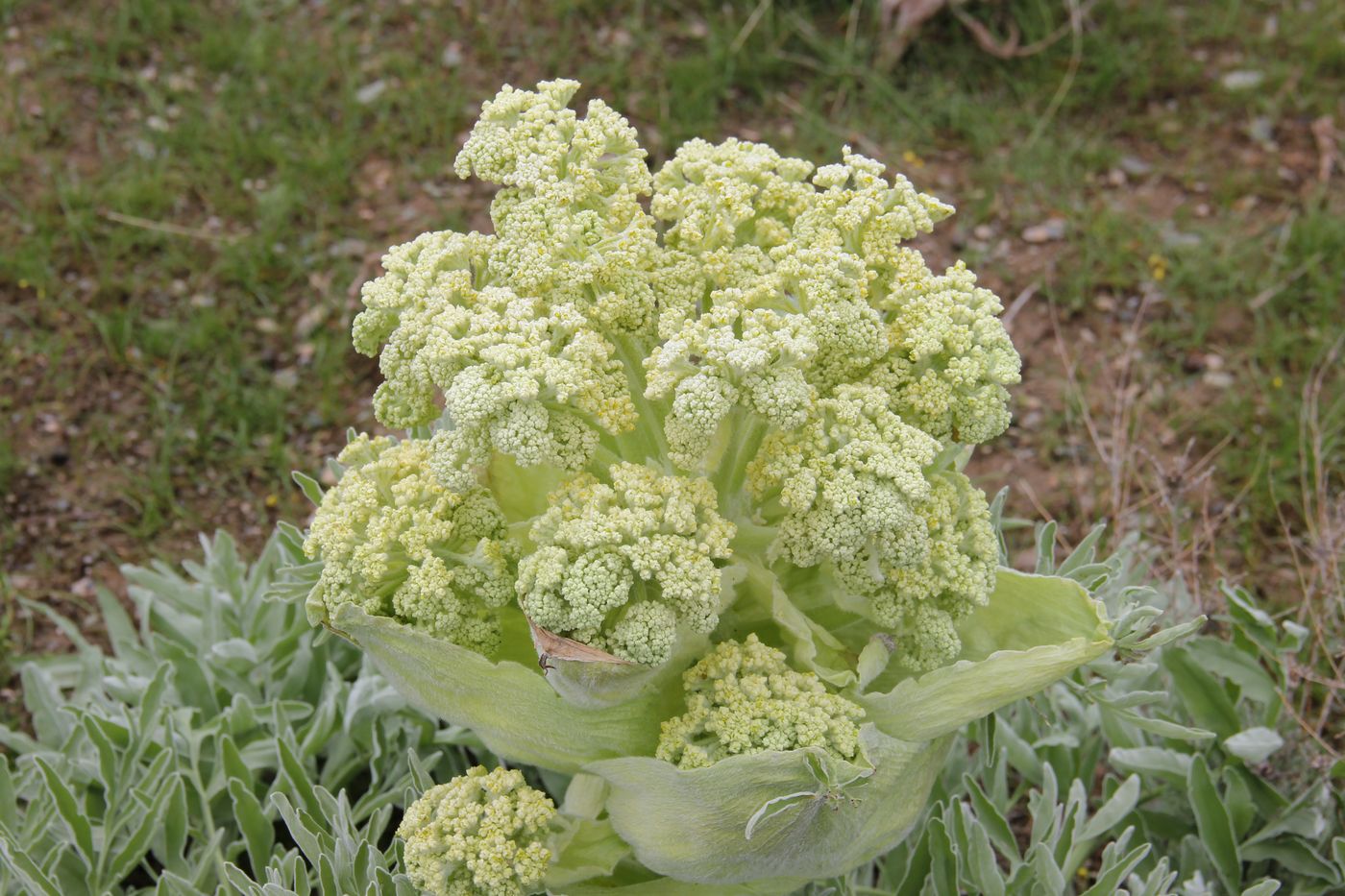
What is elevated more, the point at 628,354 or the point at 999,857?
the point at 628,354

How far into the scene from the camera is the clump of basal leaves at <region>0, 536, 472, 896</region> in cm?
285

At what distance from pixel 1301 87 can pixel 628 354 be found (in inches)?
169

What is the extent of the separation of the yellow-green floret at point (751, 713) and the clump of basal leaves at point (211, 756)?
26.1 inches

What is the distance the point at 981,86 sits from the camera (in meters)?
5.68

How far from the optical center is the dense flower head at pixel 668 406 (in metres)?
2.14

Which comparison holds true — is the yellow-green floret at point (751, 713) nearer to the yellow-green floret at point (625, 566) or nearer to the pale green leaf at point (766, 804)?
the pale green leaf at point (766, 804)

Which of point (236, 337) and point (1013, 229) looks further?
point (1013, 229)

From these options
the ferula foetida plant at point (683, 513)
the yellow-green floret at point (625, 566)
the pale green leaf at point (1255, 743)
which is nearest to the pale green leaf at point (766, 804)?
the ferula foetida plant at point (683, 513)

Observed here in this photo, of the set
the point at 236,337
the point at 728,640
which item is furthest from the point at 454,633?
the point at 236,337

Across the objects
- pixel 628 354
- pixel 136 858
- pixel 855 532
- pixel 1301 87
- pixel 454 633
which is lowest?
pixel 136 858

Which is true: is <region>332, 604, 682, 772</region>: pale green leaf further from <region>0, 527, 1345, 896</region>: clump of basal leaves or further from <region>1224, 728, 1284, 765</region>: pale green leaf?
<region>1224, 728, 1284, 765</region>: pale green leaf

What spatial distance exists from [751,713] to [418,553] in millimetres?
599

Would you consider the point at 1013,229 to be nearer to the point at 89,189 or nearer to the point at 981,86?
the point at 981,86

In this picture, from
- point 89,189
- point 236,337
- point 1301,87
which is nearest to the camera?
point 236,337
